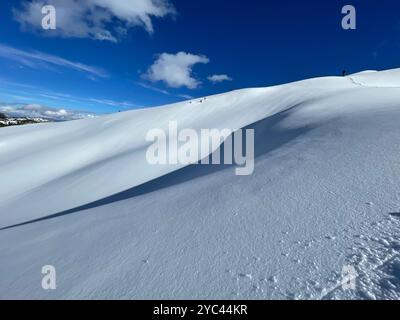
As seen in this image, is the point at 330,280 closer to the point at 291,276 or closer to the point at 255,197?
the point at 291,276

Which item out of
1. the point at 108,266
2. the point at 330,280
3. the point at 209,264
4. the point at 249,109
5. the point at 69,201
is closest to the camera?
the point at 330,280

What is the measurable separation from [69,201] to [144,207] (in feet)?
15.6

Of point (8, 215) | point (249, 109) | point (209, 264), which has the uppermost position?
point (249, 109)

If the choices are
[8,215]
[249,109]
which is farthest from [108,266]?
[249,109]

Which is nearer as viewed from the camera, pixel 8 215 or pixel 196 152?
pixel 8 215

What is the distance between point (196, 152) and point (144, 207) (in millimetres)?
5938

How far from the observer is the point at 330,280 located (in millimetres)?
1605

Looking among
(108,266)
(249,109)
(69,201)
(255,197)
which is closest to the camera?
(108,266)

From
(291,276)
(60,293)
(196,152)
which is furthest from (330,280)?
(196,152)

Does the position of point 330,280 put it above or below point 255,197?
below

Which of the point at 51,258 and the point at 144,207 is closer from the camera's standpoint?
the point at 51,258

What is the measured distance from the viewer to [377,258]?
5.56 ft
